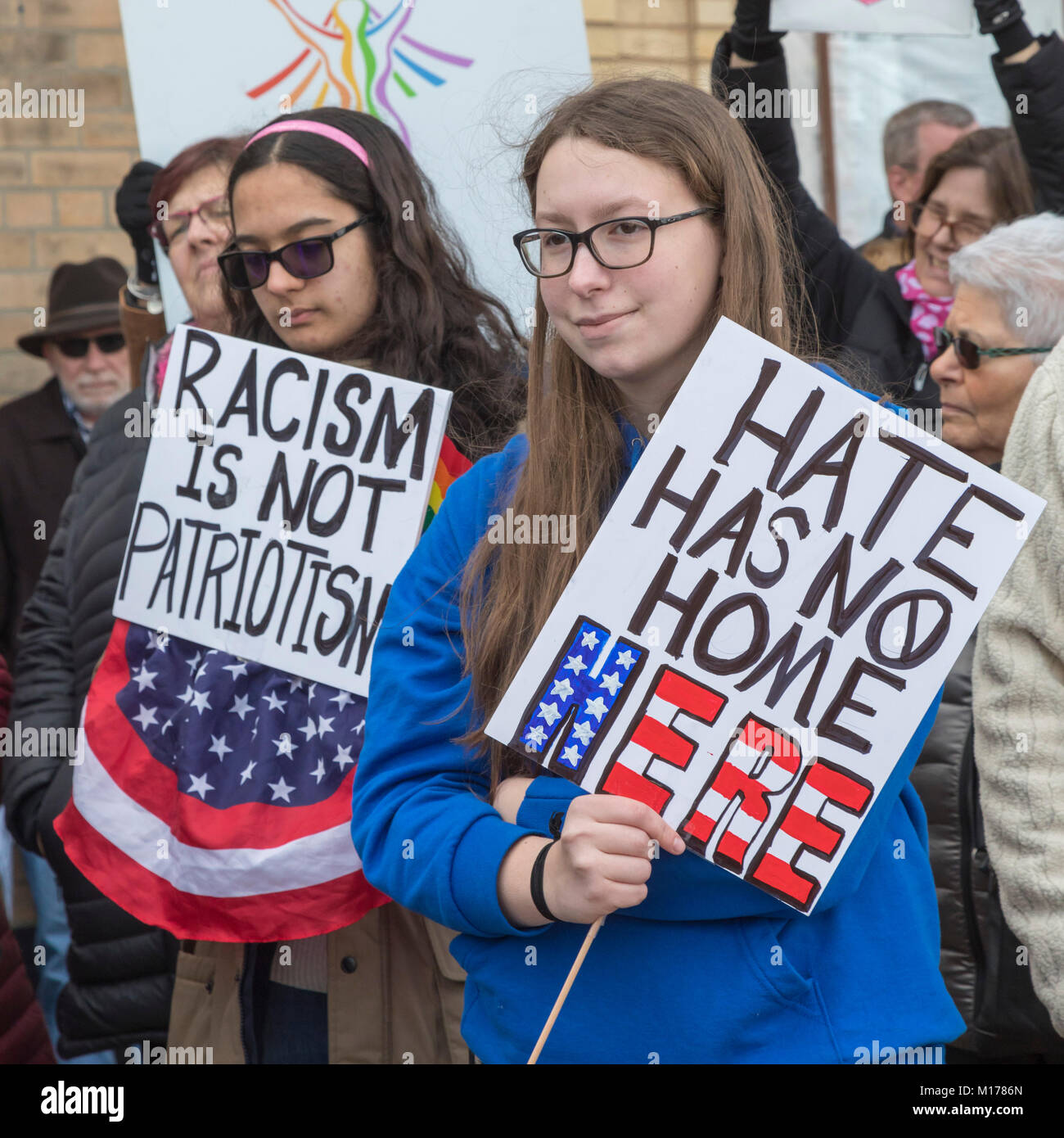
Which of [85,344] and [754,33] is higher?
[754,33]

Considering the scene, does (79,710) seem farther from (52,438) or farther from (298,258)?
(52,438)

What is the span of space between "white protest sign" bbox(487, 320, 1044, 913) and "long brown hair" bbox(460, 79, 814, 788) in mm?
98

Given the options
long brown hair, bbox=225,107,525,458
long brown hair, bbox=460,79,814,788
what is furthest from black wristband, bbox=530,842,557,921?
long brown hair, bbox=225,107,525,458

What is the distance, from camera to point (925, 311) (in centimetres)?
345

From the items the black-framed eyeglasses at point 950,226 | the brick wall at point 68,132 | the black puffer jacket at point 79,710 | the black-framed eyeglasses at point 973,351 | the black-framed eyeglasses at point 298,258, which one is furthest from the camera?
the brick wall at point 68,132

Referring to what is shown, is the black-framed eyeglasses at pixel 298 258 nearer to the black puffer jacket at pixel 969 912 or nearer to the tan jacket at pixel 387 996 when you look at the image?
the tan jacket at pixel 387 996

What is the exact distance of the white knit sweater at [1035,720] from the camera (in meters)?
1.90

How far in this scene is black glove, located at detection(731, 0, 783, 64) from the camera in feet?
10.1

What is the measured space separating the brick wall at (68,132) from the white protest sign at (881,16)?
2.31 meters

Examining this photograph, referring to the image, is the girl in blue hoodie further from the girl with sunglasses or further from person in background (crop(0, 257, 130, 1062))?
person in background (crop(0, 257, 130, 1062))

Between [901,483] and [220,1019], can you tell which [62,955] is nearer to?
[220,1019]

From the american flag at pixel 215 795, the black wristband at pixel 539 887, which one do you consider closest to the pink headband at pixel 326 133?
the american flag at pixel 215 795

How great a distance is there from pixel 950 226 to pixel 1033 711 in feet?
6.18

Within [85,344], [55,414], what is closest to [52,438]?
[55,414]
